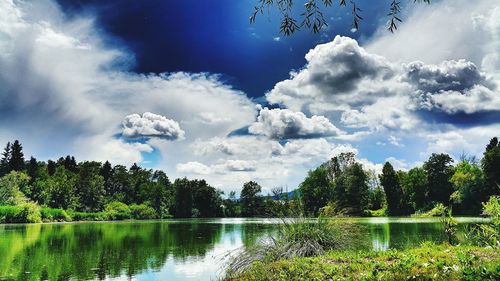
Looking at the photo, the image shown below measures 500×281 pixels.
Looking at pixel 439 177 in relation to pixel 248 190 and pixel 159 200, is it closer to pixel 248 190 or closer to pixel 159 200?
pixel 248 190

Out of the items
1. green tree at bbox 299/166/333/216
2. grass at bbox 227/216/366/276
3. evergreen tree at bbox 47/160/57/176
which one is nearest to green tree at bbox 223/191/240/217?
green tree at bbox 299/166/333/216

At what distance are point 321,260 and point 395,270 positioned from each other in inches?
81.7

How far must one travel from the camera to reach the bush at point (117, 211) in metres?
90.0

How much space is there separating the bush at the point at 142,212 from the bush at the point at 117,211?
1.36m

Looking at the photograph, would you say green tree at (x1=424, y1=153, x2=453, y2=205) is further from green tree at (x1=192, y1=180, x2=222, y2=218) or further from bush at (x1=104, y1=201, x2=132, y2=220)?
bush at (x1=104, y1=201, x2=132, y2=220)

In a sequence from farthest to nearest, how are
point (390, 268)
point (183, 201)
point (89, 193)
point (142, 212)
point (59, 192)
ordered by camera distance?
point (183, 201)
point (142, 212)
point (89, 193)
point (59, 192)
point (390, 268)

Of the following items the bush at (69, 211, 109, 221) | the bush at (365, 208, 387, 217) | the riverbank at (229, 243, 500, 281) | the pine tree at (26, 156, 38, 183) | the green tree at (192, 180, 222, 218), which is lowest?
the bush at (365, 208, 387, 217)

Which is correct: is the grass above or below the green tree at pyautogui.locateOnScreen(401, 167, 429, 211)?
below

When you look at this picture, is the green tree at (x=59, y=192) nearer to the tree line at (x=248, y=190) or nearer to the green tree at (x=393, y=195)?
the tree line at (x=248, y=190)

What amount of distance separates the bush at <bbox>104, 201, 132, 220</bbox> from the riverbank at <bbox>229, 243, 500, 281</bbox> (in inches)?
3343

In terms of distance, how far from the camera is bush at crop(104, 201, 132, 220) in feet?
295

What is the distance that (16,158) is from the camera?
109250 millimetres

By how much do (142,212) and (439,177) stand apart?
6452 cm

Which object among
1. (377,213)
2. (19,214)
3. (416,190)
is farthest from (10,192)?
(416,190)
